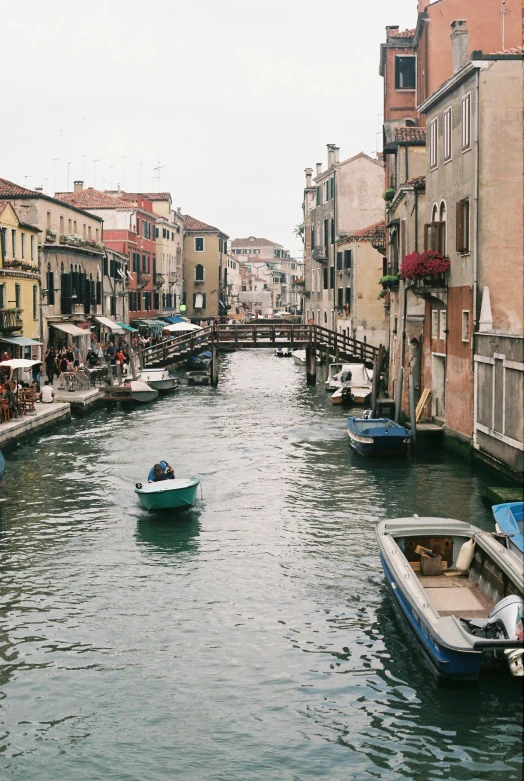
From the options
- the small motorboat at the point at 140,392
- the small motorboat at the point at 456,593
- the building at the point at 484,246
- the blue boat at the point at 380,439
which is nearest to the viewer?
the small motorboat at the point at 456,593

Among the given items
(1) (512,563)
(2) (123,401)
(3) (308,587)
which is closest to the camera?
(1) (512,563)

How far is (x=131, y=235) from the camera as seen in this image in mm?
70312

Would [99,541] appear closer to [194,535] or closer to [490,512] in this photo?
[194,535]

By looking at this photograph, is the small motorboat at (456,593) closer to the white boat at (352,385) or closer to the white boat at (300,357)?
the white boat at (352,385)

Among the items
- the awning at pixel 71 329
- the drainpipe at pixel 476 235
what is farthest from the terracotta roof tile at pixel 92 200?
the drainpipe at pixel 476 235

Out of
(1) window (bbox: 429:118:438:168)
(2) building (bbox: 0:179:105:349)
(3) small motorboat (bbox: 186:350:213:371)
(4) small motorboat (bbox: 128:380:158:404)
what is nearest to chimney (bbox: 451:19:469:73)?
(1) window (bbox: 429:118:438:168)

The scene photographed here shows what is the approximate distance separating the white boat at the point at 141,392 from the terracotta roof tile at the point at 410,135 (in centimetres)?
1490

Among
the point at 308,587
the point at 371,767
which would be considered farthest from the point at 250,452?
the point at 371,767

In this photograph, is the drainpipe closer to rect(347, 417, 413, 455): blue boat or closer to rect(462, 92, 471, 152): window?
rect(462, 92, 471, 152): window

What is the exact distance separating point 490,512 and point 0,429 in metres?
14.6

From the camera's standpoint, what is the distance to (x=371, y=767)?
1023cm

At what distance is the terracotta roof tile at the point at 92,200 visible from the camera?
66.8 m

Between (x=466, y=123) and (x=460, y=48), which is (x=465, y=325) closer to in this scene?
(x=466, y=123)

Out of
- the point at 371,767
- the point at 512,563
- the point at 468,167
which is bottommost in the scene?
the point at 371,767
